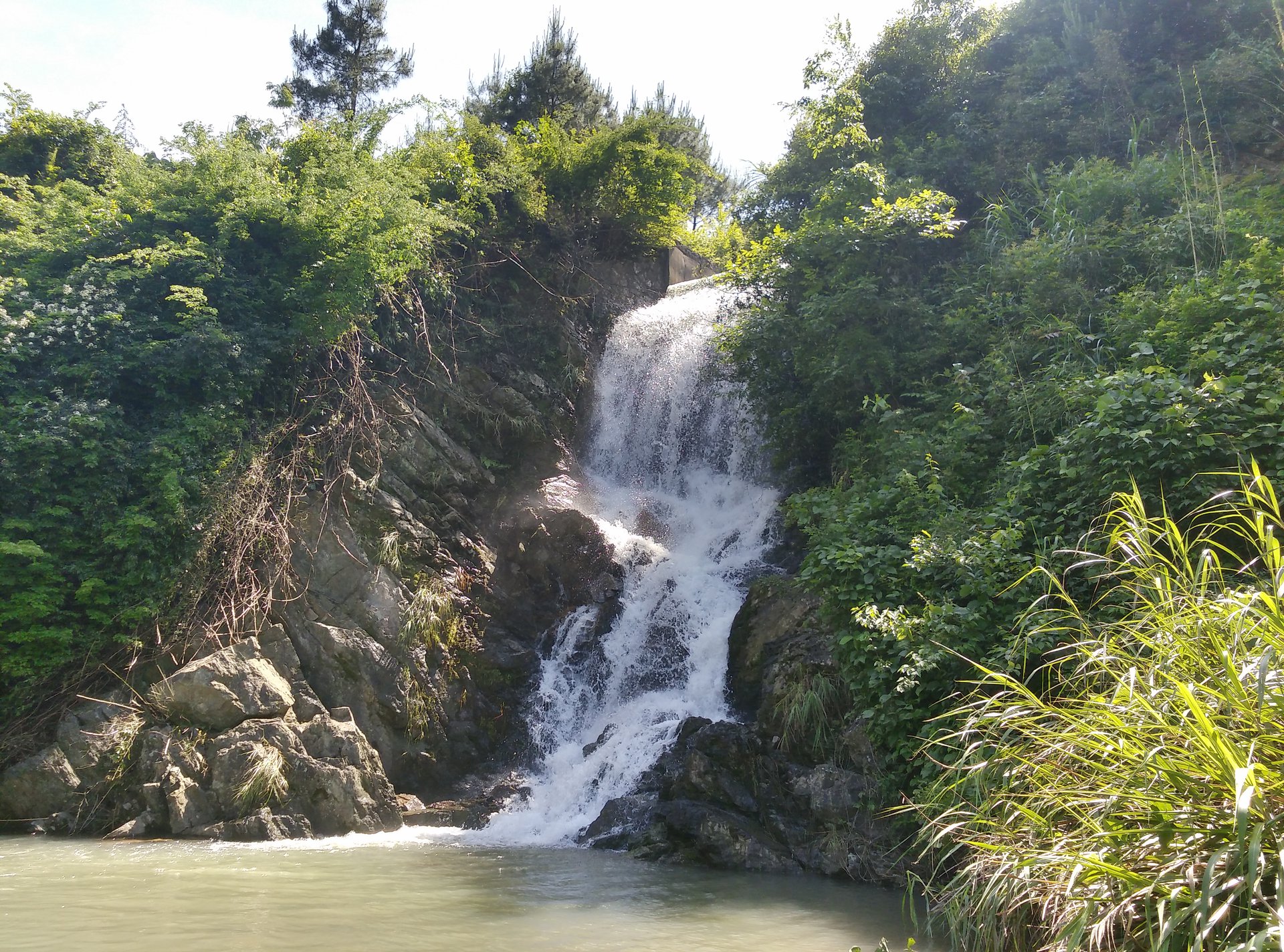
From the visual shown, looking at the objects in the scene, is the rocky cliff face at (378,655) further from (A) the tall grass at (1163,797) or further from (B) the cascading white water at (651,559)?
(A) the tall grass at (1163,797)

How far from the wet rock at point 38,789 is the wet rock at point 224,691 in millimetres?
1021

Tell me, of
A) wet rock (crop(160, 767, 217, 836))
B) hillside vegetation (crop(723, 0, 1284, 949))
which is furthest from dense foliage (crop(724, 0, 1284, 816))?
wet rock (crop(160, 767, 217, 836))

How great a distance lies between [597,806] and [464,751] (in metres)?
2.26

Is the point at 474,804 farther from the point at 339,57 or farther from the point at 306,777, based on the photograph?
the point at 339,57

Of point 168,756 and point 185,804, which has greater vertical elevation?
point 168,756

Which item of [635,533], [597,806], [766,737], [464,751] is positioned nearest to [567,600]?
[635,533]

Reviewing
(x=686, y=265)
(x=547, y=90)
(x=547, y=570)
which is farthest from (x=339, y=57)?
(x=547, y=570)

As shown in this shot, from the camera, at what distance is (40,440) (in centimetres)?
956

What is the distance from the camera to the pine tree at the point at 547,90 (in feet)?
76.9

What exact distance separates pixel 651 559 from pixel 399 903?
700cm

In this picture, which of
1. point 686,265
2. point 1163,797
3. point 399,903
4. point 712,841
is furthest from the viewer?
point 686,265

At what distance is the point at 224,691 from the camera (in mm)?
9266

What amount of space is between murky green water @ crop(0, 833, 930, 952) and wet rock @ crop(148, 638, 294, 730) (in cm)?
135

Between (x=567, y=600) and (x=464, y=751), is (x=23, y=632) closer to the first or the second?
(x=464, y=751)
